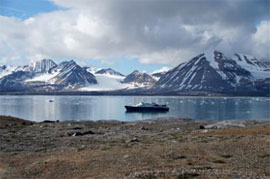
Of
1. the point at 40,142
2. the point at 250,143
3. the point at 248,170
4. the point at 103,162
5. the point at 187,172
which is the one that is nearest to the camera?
the point at 187,172

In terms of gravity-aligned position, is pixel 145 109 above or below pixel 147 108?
below

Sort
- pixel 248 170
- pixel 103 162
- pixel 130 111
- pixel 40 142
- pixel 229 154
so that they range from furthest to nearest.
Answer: pixel 130 111
pixel 40 142
pixel 229 154
pixel 103 162
pixel 248 170

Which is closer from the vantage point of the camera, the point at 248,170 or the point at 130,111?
the point at 248,170

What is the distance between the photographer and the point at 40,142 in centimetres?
3309

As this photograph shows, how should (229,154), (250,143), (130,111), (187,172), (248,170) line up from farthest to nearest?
1. (130,111)
2. (250,143)
3. (229,154)
4. (248,170)
5. (187,172)

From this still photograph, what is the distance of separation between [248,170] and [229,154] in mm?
4726

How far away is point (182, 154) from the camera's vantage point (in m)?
22.6

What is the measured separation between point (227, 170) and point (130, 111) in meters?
114

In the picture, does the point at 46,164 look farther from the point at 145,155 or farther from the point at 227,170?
the point at 227,170

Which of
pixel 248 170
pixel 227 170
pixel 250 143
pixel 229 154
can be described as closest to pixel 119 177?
pixel 227 170

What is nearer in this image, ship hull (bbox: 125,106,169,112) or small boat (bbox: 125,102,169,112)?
ship hull (bbox: 125,106,169,112)

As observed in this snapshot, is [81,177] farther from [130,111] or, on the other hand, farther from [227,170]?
[130,111]

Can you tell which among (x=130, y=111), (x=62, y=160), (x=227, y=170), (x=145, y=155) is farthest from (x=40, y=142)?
(x=130, y=111)

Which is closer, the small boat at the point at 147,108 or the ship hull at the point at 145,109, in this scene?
the ship hull at the point at 145,109
